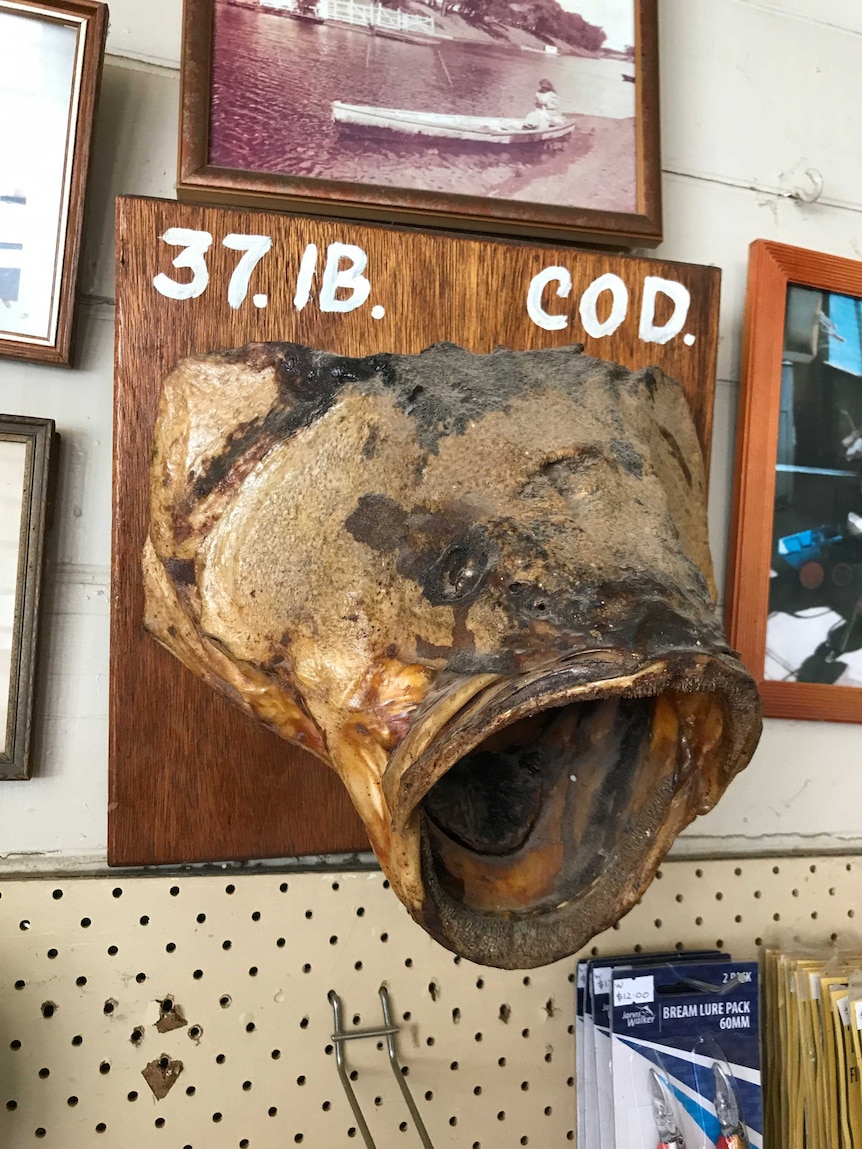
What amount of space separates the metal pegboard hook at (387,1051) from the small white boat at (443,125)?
835 millimetres

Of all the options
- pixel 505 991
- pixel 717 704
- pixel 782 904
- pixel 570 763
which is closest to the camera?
pixel 717 704

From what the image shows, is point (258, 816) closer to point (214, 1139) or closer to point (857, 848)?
point (214, 1139)

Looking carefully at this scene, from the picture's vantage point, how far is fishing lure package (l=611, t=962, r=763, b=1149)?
2.82 ft

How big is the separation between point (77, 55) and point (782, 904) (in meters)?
1.11

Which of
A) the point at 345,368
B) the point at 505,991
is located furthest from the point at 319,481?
the point at 505,991

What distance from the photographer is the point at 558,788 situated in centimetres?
63

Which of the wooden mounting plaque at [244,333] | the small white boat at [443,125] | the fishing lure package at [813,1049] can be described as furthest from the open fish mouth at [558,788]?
the small white boat at [443,125]

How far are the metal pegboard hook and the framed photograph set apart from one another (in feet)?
1.75

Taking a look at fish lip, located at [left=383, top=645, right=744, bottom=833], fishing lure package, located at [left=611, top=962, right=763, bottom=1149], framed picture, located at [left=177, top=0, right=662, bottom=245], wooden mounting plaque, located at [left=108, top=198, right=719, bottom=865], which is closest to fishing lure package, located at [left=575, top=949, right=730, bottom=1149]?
fishing lure package, located at [left=611, top=962, right=763, bottom=1149]

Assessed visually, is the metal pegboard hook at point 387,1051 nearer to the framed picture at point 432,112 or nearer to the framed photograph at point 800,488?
the framed photograph at point 800,488

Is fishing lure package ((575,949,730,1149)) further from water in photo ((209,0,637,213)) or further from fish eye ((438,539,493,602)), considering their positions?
water in photo ((209,0,637,213))

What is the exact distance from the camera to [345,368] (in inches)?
25.5

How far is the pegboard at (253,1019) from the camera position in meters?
0.80

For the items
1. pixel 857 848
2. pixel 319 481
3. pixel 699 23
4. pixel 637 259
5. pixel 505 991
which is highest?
pixel 699 23
